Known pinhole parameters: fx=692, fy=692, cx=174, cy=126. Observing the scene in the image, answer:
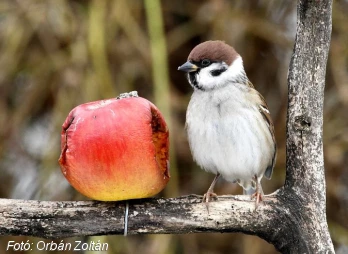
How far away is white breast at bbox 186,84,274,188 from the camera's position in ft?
7.64

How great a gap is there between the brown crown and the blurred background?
18.7 inches

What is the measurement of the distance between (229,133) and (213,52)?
299mm

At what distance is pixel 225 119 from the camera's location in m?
2.34

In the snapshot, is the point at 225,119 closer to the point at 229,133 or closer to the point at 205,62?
the point at 229,133

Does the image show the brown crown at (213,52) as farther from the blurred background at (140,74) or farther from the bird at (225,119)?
the blurred background at (140,74)

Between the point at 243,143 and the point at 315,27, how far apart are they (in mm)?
513

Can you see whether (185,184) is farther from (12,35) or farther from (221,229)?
(221,229)

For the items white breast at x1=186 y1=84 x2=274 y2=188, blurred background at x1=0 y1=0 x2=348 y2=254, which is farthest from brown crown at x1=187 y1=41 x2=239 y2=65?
blurred background at x1=0 y1=0 x2=348 y2=254

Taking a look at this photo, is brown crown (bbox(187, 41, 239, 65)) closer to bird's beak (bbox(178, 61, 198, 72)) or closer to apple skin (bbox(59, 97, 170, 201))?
A: bird's beak (bbox(178, 61, 198, 72))

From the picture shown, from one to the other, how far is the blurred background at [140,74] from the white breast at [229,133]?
18.1 inches

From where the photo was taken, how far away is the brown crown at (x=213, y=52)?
238 centimetres

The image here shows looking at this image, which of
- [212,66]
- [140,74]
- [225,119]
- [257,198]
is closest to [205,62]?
[212,66]

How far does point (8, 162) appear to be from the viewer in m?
3.40

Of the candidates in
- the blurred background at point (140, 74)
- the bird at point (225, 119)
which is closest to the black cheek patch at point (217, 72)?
the bird at point (225, 119)
